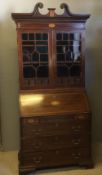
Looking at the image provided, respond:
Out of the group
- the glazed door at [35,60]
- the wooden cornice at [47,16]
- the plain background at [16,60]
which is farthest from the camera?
the plain background at [16,60]

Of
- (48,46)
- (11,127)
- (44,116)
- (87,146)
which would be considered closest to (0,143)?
(11,127)

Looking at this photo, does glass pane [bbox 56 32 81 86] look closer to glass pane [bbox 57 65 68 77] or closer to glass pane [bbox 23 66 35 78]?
glass pane [bbox 57 65 68 77]

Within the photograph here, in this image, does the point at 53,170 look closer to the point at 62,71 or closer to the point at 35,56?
the point at 62,71

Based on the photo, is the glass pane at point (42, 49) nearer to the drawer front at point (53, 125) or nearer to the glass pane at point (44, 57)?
A: the glass pane at point (44, 57)

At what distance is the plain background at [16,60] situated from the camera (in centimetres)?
326

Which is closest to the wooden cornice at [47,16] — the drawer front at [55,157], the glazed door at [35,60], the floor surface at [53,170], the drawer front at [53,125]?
the glazed door at [35,60]

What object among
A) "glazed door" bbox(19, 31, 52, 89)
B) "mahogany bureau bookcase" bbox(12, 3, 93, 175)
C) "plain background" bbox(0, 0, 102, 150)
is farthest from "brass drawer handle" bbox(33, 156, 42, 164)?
"glazed door" bbox(19, 31, 52, 89)

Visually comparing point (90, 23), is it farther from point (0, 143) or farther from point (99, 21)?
point (0, 143)

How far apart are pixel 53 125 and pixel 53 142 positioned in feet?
0.64

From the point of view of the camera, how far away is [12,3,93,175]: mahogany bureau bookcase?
2.88m

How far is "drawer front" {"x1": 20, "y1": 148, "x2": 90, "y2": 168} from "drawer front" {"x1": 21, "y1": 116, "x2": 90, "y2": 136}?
0.23m

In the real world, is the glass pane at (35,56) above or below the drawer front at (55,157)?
above

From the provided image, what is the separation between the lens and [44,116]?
9.37 ft

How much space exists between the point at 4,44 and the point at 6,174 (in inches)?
61.3
